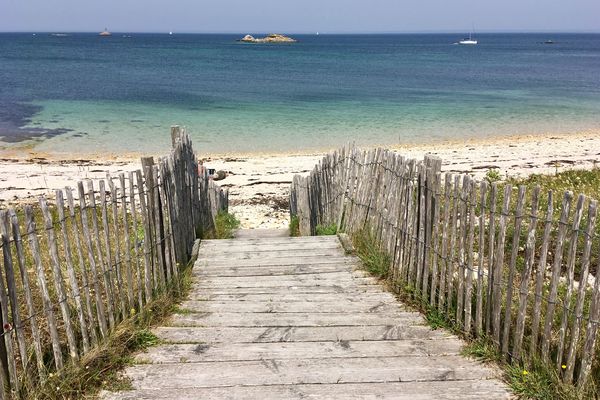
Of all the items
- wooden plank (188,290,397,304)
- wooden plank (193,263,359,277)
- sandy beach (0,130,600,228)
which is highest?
wooden plank (188,290,397,304)

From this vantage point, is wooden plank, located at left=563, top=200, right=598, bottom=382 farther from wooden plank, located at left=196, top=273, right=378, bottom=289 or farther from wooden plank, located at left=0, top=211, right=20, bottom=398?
wooden plank, located at left=0, top=211, right=20, bottom=398

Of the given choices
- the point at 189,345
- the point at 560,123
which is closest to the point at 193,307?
the point at 189,345

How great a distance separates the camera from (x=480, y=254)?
4223 millimetres

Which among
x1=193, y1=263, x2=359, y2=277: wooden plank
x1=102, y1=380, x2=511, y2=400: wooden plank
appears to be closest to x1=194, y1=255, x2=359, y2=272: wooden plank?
x1=193, y1=263, x2=359, y2=277: wooden plank

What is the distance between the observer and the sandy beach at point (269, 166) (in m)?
13.6

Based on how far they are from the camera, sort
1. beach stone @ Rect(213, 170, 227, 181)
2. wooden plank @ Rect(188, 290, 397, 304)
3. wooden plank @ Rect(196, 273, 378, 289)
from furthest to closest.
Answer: beach stone @ Rect(213, 170, 227, 181) → wooden plank @ Rect(196, 273, 378, 289) → wooden plank @ Rect(188, 290, 397, 304)

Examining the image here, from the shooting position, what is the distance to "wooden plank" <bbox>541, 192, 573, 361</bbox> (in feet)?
11.2

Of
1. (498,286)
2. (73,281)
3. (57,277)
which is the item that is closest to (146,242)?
(73,281)

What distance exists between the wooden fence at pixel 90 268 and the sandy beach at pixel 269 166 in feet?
19.0

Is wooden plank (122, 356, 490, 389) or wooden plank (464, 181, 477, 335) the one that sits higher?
wooden plank (464, 181, 477, 335)

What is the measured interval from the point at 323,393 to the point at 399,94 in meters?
36.7

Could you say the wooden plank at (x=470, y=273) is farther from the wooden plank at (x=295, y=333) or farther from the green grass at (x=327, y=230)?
the green grass at (x=327, y=230)

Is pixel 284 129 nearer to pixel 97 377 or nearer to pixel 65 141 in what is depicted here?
pixel 65 141

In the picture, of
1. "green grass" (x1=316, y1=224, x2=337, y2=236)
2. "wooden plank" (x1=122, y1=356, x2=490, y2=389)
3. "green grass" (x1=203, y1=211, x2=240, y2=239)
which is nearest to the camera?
"wooden plank" (x1=122, y1=356, x2=490, y2=389)
